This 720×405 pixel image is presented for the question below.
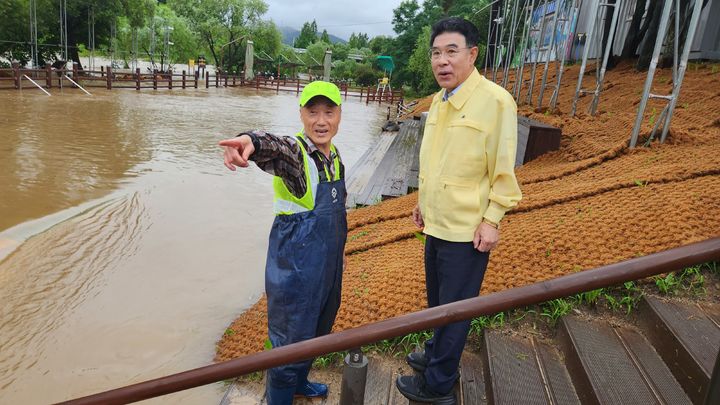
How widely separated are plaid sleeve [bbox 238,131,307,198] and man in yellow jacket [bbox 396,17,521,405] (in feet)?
1.83

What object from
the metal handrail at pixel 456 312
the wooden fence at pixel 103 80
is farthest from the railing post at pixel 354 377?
the wooden fence at pixel 103 80

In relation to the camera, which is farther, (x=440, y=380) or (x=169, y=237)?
(x=169, y=237)

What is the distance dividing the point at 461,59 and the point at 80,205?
21.3ft

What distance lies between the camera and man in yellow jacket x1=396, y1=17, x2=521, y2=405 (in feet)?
5.68

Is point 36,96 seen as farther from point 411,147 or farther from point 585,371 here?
point 585,371

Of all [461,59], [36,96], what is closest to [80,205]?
[461,59]

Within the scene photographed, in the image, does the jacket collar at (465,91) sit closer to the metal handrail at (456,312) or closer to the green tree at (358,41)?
the metal handrail at (456,312)

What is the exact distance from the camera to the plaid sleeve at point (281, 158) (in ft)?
5.17

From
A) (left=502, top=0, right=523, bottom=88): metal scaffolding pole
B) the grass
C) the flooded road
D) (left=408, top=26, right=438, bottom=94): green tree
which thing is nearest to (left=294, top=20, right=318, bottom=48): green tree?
(left=408, top=26, right=438, bottom=94): green tree

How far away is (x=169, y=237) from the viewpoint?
18.2ft

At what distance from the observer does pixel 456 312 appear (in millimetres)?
1102

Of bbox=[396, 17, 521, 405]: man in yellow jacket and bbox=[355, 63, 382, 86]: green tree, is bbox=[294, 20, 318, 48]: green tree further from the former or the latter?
bbox=[396, 17, 521, 405]: man in yellow jacket

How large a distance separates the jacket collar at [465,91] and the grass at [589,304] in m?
1.23

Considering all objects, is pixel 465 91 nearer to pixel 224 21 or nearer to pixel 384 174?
pixel 384 174
